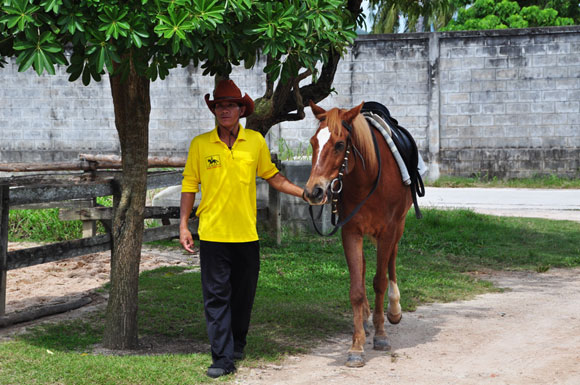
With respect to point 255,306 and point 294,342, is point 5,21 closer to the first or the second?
point 294,342

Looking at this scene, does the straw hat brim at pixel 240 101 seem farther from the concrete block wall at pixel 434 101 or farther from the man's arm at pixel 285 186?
the concrete block wall at pixel 434 101

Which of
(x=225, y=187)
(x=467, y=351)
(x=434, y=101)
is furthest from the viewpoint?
(x=434, y=101)

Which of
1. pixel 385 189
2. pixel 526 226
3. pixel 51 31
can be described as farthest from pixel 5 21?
pixel 526 226

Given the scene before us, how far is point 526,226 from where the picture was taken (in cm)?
1254

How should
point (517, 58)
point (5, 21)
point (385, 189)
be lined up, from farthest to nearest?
point (517, 58) < point (385, 189) < point (5, 21)

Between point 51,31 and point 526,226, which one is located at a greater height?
point 51,31

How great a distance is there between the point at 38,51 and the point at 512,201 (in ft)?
43.2

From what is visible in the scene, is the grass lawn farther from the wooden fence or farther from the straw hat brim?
the straw hat brim

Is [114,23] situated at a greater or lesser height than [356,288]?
greater

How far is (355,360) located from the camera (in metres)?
5.62

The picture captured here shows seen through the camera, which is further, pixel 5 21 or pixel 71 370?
pixel 71 370

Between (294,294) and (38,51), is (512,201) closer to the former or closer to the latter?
(294,294)

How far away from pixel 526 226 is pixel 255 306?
670 centimetres

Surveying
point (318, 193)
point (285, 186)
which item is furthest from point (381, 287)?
point (318, 193)
